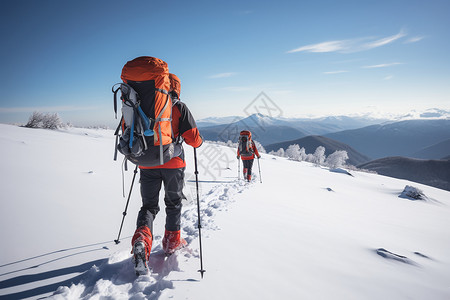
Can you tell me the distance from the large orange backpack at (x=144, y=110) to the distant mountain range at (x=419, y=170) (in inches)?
4437

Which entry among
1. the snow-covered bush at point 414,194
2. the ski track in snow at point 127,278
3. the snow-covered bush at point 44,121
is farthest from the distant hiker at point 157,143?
the snow-covered bush at point 44,121

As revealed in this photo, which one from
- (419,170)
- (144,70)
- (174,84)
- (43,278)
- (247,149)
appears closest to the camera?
(43,278)

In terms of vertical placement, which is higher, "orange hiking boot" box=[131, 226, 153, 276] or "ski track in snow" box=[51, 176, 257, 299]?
"orange hiking boot" box=[131, 226, 153, 276]

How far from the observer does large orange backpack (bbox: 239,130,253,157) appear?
31.5ft

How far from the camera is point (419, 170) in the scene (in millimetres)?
90000

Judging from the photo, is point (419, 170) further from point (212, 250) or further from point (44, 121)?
point (44, 121)

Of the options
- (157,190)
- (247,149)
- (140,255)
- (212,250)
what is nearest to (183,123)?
(157,190)

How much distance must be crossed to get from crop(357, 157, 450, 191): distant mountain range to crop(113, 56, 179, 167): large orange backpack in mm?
112705

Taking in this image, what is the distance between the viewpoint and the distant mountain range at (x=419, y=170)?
82625 millimetres

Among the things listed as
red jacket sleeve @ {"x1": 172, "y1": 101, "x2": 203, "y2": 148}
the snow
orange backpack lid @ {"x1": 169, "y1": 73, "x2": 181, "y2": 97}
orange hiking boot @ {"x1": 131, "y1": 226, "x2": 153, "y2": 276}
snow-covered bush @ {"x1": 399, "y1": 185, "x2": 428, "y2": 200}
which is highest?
orange backpack lid @ {"x1": 169, "y1": 73, "x2": 181, "y2": 97}

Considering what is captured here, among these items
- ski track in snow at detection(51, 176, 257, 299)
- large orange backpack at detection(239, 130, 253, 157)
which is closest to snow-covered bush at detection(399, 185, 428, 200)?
large orange backpack at detection(239, 130, 253, 157)

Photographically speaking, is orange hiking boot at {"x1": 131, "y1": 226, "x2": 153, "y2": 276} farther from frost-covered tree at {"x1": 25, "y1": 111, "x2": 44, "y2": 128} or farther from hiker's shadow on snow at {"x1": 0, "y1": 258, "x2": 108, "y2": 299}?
frost-covered tree at {"x1": 25, "y1": 111, "x2": 44, "y2": 128}

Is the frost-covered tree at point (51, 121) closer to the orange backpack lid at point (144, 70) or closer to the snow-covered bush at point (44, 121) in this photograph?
the snow-covered bush at point (44, 121)

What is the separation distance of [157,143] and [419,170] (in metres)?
129
